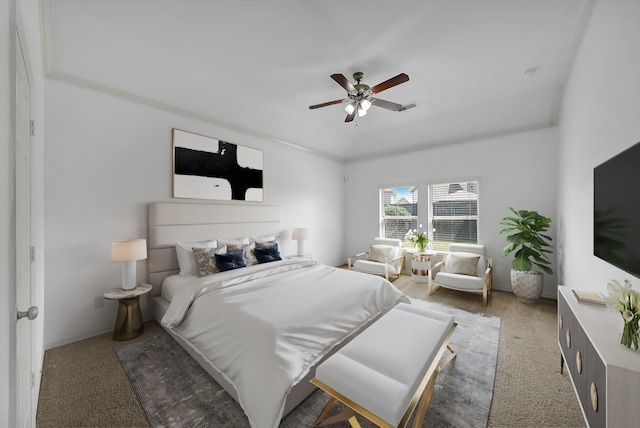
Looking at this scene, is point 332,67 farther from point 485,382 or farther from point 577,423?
point 577,423

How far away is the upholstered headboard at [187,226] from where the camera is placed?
10.5 feet

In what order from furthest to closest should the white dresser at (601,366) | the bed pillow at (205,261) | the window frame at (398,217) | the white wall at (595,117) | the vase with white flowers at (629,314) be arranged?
1. the window frame at (398,217)
2. the bed pillow at (205,261)
3. the white wall at (595,117)
4. the vase with white flowers at (629,314)
5. the white dresser at (601,366)

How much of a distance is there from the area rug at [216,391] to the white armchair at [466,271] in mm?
1226

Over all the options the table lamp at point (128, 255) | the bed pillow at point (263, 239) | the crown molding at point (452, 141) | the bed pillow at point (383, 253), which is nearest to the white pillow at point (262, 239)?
the bed pillow at point (263, 239)

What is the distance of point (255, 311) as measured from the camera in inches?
82.1

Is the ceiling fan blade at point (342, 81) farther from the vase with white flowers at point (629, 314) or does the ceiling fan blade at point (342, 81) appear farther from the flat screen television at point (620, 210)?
the vase with white flowers at point (629, 314)

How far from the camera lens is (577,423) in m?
1.66

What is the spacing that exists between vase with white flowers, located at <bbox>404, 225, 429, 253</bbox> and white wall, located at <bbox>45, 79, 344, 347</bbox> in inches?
178

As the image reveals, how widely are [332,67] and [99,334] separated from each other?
4249 mm

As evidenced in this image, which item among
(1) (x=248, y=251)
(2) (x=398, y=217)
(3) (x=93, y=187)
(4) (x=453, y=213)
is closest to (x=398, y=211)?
(2) (x=398, y=217)

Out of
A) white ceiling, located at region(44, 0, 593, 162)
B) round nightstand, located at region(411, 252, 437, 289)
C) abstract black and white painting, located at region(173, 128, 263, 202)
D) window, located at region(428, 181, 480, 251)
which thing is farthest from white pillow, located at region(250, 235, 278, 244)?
window, located at region(428, 181, 480, 251)

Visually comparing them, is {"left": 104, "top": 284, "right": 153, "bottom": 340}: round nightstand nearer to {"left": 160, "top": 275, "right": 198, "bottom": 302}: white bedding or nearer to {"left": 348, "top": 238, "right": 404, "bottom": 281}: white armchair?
Result: {"left": 160, "top": 275, "right": 198, "bottom": 302}: white bedding

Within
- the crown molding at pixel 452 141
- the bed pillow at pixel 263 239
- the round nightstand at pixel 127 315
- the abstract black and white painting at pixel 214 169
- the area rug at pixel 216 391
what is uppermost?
the crown molding at pixel 452 141

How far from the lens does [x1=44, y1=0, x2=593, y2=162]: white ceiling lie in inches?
85.1
